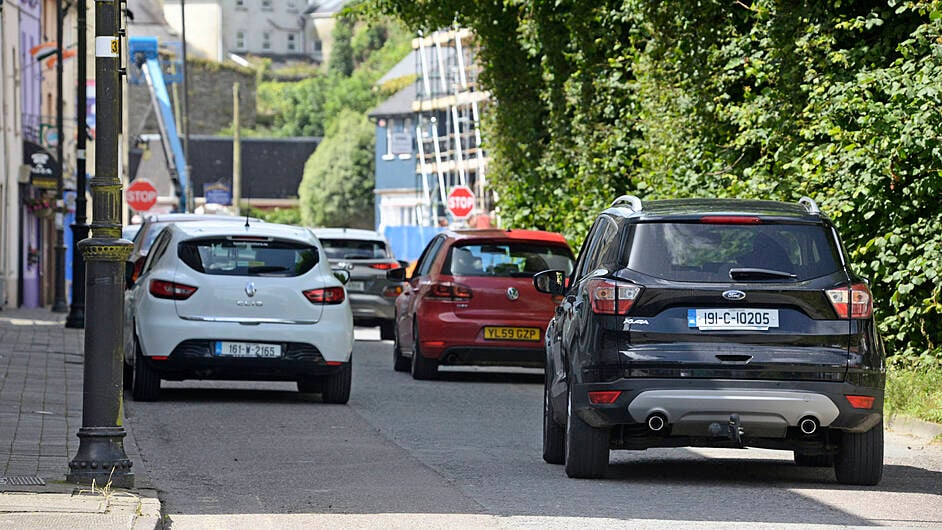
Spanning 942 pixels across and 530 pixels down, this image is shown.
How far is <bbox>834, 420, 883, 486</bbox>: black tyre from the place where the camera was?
1061cm

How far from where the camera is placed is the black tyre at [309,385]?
1669 centimetres

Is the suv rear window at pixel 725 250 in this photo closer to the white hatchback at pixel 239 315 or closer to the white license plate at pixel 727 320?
the white license plate at pixel 727 320

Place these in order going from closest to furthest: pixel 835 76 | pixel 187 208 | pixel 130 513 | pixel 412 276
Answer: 1. pixel 130 513
2. pixel 835 76
3. pixel 412 276
4. pixel 187 208

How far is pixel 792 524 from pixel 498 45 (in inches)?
845

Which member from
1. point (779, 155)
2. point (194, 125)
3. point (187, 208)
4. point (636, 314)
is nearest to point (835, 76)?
point (779, 155)

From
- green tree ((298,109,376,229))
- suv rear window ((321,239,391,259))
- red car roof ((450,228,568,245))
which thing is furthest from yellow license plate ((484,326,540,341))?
green tree ((298,109,376,229))

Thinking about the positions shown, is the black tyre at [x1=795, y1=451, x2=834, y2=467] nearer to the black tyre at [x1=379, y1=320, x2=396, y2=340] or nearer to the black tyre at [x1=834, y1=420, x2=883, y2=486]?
the black tyre at [x1=834, y1=420, x2=883, y2=486]

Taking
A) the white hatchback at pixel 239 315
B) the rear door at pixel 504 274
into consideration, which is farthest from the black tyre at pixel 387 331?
the white hatchback at pixel 239 315

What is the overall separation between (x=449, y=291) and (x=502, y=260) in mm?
661

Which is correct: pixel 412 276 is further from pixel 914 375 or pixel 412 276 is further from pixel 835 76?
pixel 914 375

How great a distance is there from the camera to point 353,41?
6777 inches

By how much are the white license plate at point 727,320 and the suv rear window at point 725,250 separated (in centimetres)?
19

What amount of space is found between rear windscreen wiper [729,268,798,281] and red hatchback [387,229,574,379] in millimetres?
8874

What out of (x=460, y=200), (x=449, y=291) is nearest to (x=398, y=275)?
(x=449, y=291)
